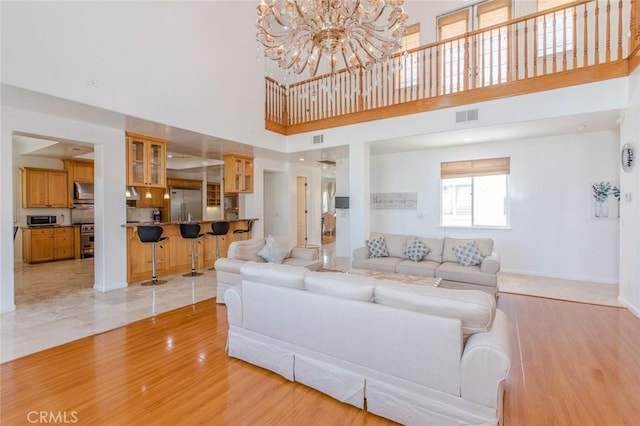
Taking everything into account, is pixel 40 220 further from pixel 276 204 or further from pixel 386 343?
pixel 386 343

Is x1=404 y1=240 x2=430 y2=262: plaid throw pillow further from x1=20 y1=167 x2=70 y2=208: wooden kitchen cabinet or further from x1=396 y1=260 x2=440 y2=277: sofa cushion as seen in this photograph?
x1=20 y1=167 x2=70 y2=208: wooden kitchen cabinet

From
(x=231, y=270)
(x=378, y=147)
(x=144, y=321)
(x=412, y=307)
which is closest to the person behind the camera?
(x=412, y=307)

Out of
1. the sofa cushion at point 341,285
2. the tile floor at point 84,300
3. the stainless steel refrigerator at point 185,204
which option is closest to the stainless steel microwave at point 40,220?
the tile floor at point 84,300

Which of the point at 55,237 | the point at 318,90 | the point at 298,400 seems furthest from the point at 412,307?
the point at 55,237

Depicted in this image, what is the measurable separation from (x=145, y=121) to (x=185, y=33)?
1630mm

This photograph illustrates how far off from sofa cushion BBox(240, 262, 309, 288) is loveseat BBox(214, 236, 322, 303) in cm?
135

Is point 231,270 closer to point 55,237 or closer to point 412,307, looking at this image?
point 412,307

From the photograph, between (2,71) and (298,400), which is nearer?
(298,400)

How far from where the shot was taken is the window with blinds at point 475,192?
5.98 metres

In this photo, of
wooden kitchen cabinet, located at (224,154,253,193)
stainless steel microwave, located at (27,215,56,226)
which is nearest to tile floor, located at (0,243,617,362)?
stainless steel microwave, located at (27,215,56,226)

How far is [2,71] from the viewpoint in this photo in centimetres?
309

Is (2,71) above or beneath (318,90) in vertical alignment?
beneath

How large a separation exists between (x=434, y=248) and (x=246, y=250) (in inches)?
118

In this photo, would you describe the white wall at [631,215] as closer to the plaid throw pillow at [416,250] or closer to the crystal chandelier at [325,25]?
the plaid throw pillow at [416,250]
